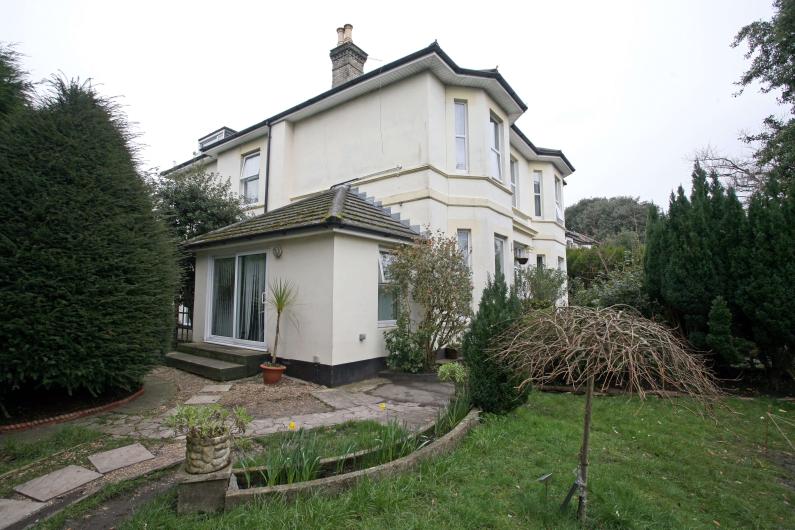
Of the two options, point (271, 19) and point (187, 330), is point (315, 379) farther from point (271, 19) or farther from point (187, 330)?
point (271, 19)

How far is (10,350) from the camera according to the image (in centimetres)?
Result: 441

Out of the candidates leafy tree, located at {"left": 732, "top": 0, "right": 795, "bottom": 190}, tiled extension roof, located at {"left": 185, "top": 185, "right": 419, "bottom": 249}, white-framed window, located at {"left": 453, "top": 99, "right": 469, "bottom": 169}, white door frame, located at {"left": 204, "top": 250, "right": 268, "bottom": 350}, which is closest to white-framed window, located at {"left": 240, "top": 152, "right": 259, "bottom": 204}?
tiled extension roof, located at {"left": 185, "top": 185, "right": 419, "bottom": 249}

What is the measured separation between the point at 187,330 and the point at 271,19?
900 centimetres

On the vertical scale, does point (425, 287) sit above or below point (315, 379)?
above

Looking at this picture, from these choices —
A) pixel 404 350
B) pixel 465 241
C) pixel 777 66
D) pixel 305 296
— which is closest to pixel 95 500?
pixel 305 296

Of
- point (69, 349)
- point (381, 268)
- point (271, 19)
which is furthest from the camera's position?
point (271, 19)

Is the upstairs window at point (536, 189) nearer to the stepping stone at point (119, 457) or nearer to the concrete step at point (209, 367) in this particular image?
the concrete step at point (209, 367)

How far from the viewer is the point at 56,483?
3.25 metres

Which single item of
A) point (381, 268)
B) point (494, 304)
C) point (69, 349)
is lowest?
point (69, 349)

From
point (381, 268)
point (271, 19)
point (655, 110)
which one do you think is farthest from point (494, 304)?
point (655, 110)

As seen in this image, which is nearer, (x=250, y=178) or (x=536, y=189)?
(x=250, y=178)

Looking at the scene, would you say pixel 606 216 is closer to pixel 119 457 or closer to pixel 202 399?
pixel 202 399

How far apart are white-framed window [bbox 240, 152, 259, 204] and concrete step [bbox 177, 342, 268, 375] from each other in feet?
23.5

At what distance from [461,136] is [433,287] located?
211 inches
